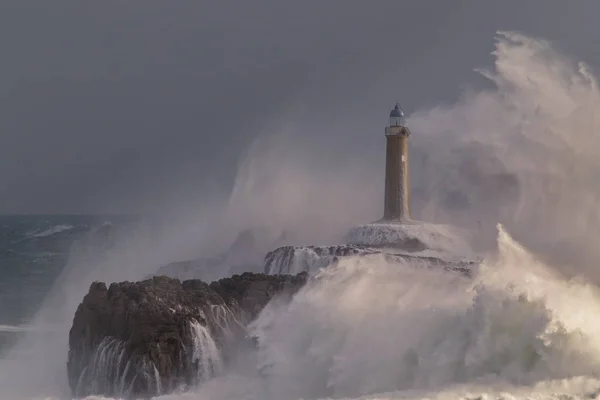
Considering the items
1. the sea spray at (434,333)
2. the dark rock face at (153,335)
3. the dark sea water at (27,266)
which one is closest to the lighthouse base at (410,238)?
the dark rock face at (153,335)

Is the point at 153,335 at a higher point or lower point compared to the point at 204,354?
higher

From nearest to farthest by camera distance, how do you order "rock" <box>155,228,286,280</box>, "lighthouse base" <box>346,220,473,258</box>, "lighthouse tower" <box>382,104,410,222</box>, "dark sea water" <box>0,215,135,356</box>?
"lighthouse base" <box>346,220,473,258</box> → "lighthouse tower" <box>382,104,410,222</box> → "rock" <box>155,228,286,280</box> → "dark sea water" <box>0,215,135,356</box>

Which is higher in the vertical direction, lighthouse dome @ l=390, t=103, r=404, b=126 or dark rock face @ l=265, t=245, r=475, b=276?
lighthouse dome @ l=390, t=103, r=404, b=126


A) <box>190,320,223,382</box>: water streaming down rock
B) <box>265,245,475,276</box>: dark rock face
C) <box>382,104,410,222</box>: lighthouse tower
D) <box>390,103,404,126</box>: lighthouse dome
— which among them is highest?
<box>390,103,404,126</box>: lighthouse dome

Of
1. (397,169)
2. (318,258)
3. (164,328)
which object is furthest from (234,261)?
(164,328)

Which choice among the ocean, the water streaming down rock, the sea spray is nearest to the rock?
the ocean

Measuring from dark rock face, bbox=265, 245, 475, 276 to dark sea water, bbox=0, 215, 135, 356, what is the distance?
7552 millimetres

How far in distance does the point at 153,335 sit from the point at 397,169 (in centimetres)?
1253

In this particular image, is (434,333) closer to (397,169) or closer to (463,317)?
(463,317)

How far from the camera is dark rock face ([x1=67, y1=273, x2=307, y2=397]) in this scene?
16938mm

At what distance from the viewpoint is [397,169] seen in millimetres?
27969

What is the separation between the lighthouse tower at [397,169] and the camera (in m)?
27.8

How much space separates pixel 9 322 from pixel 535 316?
20.0m

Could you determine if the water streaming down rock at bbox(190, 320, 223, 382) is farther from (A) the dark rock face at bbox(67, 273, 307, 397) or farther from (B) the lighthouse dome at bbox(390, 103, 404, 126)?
(B) the lighthouse dome at bbox(390, 103, 404, 126)
